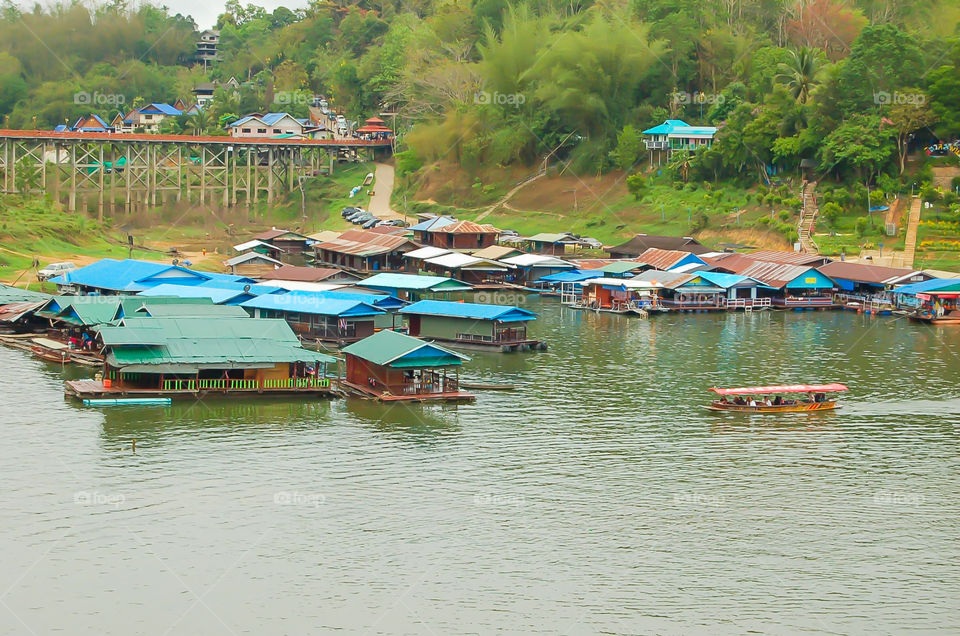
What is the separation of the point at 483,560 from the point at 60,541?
8.86 metres

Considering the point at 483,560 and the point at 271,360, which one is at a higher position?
the point at 271,360

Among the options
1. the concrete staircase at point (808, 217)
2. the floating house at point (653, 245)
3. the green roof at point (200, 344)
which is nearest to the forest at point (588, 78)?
the concrete staircase at point (808, 217)

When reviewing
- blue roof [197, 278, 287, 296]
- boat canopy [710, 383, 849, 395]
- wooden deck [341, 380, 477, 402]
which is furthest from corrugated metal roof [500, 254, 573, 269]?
boat canopy [710, 383, 849, 395]

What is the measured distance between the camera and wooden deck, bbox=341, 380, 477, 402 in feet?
124

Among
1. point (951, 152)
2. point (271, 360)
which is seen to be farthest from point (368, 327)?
point (951, 152)

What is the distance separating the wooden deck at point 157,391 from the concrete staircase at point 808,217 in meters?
38.4

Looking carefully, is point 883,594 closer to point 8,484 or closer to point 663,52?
point 8,484

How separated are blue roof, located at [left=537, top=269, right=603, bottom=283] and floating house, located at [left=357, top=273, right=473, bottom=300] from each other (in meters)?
7.36

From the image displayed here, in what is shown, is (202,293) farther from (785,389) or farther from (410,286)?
(785,389)

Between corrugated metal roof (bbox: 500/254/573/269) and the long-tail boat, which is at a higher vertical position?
corrugated metal roof (bbox: 500/254/573/269)

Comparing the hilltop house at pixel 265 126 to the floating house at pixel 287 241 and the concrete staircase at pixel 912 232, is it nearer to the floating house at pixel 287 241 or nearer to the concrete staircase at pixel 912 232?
the floating house at pixel 287 241

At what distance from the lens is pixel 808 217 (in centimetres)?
7319

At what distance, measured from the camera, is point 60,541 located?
2564 centimetres

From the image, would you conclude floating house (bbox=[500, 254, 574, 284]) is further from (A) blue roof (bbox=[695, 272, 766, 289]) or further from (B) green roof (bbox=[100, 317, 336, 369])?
(B) green roof (bbox=[100, 317, 336, 369])
